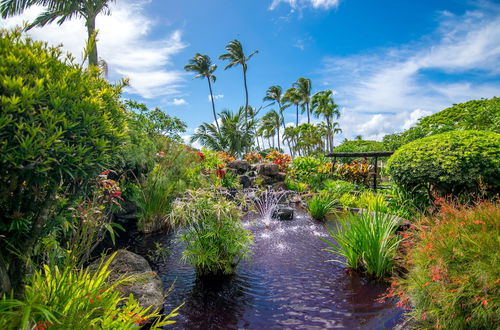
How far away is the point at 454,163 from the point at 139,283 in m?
5.96

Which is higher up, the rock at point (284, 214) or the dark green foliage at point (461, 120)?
the dark green foliage at point (461, 120)

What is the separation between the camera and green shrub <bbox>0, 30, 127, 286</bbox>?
1571mm

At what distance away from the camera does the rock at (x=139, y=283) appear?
304 centimetres

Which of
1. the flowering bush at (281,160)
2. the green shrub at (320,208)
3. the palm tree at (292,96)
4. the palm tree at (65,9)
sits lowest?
the green shrub at (320,208)

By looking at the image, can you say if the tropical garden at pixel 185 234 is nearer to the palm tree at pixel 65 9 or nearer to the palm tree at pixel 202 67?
the palm tree at pixel 65 9

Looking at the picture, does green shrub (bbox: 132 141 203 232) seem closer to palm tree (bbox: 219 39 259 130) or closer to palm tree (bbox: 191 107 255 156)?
palm tree (bbox: 191 107 255 156)

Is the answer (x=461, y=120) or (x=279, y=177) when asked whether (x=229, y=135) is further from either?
(x=461, y=120)

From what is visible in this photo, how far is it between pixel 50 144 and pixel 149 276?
2.24 metres

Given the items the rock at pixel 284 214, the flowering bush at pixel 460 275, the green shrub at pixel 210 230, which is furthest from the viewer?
the rock at pixel 284 214

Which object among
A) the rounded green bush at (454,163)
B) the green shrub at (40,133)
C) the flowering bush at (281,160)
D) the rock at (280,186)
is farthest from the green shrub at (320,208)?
the flowering bush at (281,160)

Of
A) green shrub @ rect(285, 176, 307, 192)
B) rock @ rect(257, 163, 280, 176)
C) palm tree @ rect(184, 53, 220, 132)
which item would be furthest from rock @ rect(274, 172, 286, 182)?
palm tree @ rect(184, 53, 220, 132)

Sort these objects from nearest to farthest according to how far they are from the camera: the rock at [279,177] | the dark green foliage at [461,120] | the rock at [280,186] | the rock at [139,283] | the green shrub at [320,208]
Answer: the rock at [139,283]
the green shrub at [320,208]
the dark green foliage at [461,120]
the rock at [280,186]
the rock at [279,177]

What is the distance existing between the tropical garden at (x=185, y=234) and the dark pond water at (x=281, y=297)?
0.03 m

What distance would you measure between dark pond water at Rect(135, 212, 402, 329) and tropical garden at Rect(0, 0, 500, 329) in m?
0.03
